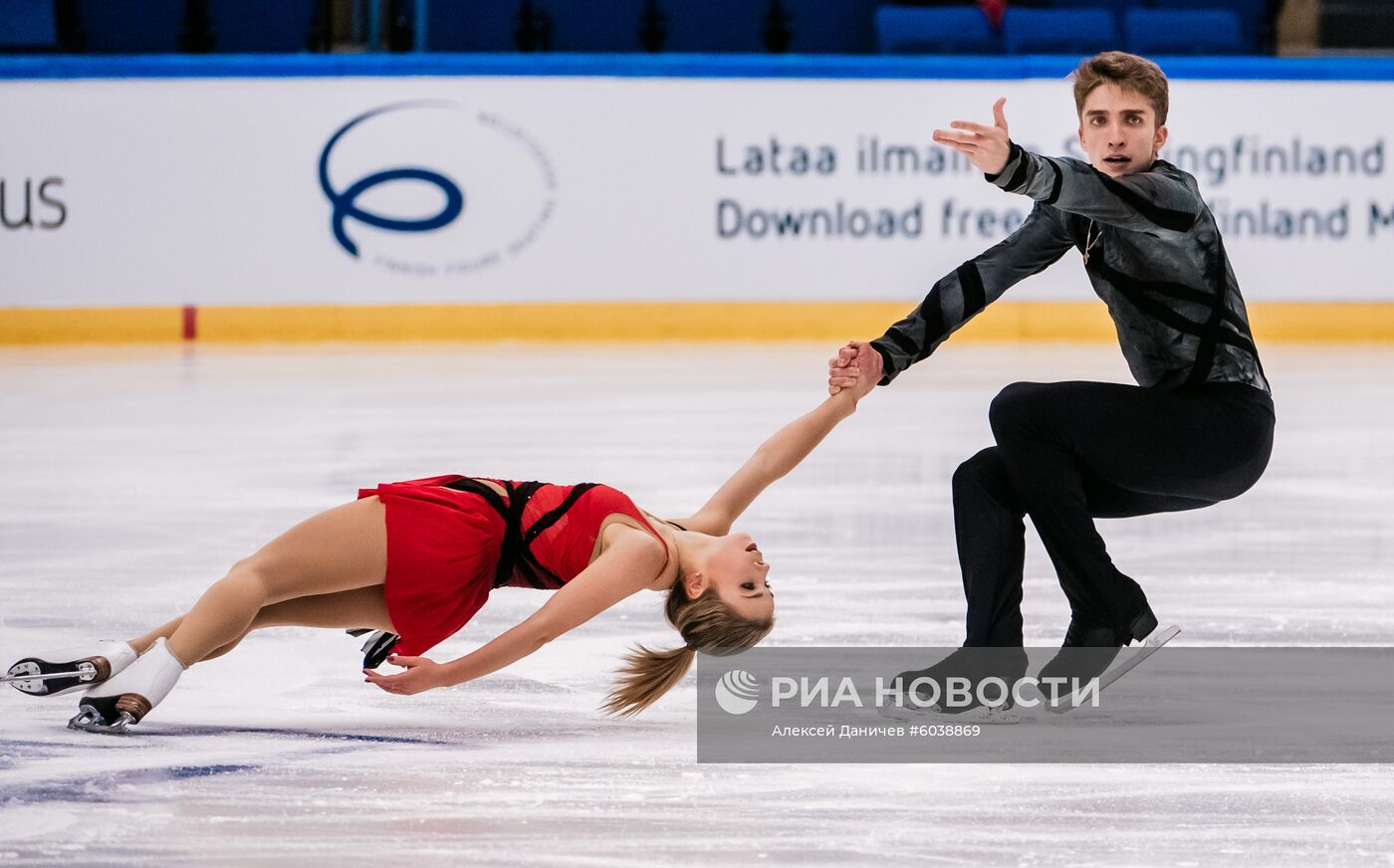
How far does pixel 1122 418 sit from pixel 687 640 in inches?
27.6

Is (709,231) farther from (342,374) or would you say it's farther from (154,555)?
(154,555)

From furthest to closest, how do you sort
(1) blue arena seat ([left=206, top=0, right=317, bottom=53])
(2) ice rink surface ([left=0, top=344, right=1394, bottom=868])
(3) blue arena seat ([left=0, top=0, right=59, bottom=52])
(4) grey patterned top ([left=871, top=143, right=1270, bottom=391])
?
(1) blue arena seat ([left=206, top=0, right=317, bottom=53])
(3) blue arena seat ([left=0, top=0, right=59, bottom=52])
(4) grey patterned top ([left=871, top=143, right=1270, bottom=391])
(2) ice rink surface ([left=0, top=344, right=1394, bottom=868])

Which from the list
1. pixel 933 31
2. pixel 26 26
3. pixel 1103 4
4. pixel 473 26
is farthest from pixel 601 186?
pixel 1103 4

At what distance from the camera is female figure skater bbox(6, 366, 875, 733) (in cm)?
264

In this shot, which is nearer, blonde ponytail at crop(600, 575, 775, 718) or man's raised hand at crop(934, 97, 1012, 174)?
man's raised hand at crop(934, 97, 1012, 174)

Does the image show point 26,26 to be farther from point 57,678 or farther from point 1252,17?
point 57,678

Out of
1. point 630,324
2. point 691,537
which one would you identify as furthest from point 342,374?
point 691,537

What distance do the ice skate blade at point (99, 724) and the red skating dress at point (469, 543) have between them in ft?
1.31

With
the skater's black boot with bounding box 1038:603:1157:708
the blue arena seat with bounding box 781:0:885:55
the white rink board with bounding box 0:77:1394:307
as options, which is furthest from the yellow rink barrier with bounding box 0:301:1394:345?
the skater's black boot with bounding box 1038:603:1157:708

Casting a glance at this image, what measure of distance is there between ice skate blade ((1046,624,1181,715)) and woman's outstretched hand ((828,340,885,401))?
1.86 feet

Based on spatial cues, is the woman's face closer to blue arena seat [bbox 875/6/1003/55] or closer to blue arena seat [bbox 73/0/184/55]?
blue arena seat [bbox 875/6/1003/55]

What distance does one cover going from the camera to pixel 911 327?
303 cm

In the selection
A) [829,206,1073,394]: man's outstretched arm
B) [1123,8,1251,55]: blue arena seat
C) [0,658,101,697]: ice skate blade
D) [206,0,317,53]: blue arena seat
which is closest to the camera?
[0,658,101,697]: ice skate blade

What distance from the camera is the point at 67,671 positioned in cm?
272
